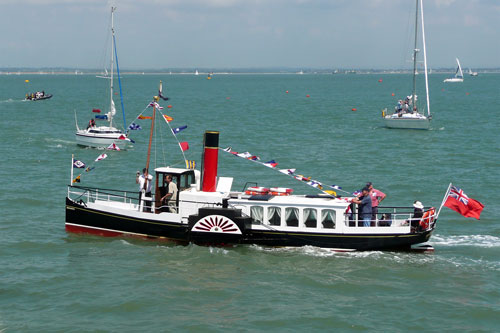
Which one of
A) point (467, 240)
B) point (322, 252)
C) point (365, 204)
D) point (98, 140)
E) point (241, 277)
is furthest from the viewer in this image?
point (98, 140)

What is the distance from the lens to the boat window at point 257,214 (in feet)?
88.9

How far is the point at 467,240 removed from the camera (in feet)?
98.2

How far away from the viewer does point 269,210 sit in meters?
27.0

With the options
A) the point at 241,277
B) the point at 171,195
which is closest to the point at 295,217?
the point at 241,277

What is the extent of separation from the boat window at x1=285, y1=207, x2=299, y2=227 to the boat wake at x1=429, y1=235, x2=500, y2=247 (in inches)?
259

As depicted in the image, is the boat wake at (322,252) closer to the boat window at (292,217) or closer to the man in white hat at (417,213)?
the boat window at (292,217)

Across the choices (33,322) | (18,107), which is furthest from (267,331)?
(18,107)

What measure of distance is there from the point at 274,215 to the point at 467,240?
30.1 ft

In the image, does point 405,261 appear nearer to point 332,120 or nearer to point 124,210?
point 124,210

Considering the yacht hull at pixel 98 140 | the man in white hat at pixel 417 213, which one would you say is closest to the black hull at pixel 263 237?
the man in white hat at pixel 417 213

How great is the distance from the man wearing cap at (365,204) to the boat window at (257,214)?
369cm

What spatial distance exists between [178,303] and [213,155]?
7765 millimetres

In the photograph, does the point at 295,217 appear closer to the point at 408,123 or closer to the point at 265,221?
the point at 265,221

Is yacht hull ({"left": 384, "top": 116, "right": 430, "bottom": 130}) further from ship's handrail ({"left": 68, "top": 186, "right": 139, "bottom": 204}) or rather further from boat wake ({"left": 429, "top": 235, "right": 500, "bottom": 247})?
boat wake ({"left": 429, "top": 235, "right": 500, "bottom": 247})
